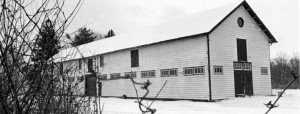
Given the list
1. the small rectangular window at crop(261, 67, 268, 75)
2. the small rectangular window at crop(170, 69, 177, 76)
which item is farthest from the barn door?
the small rectangular window at crop(170, 69, 177, 76)

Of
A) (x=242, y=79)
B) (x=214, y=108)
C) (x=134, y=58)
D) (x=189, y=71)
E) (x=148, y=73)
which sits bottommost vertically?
(x=214, y=108)

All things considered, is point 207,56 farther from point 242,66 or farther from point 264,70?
point 264,70

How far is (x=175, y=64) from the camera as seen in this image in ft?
75.5

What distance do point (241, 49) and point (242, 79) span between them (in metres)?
2.13

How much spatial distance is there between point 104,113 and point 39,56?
12.2 m

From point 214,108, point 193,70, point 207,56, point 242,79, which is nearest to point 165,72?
point 193,70

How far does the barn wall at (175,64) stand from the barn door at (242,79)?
2.97 m

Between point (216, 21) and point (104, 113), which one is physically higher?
point (216, 21)

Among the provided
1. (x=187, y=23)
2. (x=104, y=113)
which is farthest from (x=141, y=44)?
(x=104, y=113)

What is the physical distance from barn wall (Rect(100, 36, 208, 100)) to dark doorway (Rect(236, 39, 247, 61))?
10.9ft

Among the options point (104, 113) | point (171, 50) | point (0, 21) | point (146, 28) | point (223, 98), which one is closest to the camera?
point (0, 21)

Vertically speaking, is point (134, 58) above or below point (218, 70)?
above

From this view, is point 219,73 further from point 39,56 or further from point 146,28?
point 39,56

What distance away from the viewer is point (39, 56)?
2.36m
